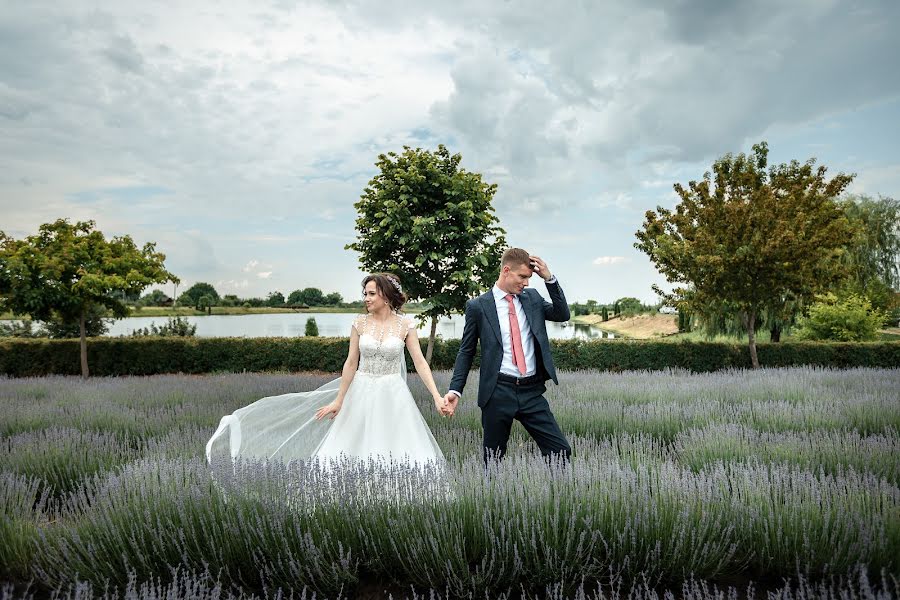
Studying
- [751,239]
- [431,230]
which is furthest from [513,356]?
[751,239]

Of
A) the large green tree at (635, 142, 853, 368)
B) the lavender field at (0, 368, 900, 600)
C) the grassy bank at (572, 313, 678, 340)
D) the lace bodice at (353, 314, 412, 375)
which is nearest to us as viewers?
the lavender field at (0, 368, 900, 600)

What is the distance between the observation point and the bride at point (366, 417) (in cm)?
420

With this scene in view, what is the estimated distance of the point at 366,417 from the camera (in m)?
4.28

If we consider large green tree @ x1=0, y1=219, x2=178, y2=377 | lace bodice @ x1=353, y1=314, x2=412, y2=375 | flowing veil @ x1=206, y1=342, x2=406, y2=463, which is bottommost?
flowing veil @ x1=206, y1=342, x2=406, y2=463

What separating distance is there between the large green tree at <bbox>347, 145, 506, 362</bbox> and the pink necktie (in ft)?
31.1

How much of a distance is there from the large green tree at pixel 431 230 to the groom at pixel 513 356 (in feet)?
30.9

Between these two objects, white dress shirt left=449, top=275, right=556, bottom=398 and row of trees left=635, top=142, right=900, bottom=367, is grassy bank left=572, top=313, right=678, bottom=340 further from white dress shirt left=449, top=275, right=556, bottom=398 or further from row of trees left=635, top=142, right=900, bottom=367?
white dress shirt left=449, top=275, right=556, bottom=398

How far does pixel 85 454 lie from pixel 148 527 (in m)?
2.63

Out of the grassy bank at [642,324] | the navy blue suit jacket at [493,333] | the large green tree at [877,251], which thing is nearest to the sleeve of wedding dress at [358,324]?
the navy blue suit jacket at [493,333]

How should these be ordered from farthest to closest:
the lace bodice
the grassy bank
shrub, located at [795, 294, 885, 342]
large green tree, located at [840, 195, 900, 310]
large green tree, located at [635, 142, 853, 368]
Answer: the grassy bank
large green tree, located at [840, 195, 900, 310]
shrub, located at [795, 294, 885, 342]
large green tree, located at [635, 142, 853, 368]
the lace bodice

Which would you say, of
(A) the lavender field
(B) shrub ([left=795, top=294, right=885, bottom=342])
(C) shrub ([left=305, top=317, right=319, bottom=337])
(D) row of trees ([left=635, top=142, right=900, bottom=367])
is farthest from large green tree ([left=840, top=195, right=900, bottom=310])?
(A) the lavender field

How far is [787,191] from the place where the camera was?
15.5 meters

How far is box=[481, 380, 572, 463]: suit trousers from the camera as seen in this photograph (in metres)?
3.76

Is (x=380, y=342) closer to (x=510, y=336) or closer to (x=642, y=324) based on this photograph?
(x=510, y=336)
